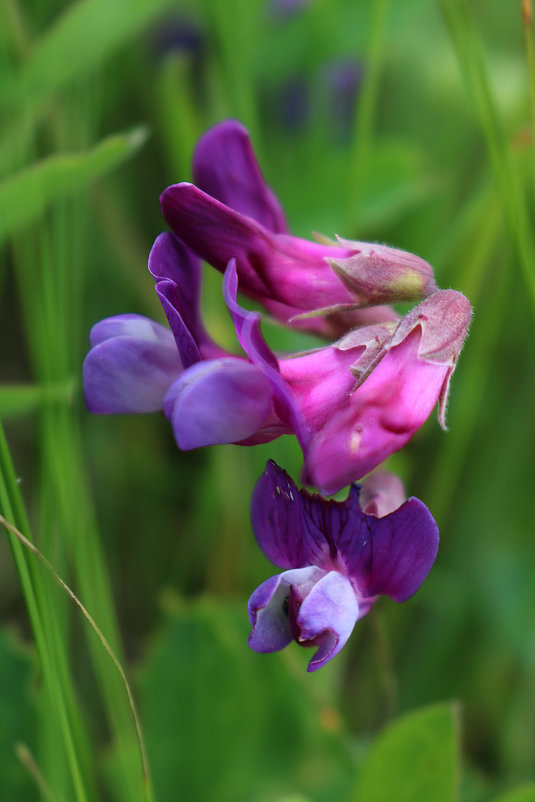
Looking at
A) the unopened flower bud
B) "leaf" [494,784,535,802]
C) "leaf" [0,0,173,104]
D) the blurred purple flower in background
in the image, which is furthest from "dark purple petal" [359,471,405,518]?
the blurred purple flower in background

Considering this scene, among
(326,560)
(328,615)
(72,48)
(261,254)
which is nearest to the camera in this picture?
(328,615)

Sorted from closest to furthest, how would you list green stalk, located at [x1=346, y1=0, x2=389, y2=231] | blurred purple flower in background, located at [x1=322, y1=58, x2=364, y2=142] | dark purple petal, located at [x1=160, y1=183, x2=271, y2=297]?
dark purple petal, located at [x1=160, y1=183, x2=271, y2=297], green stalk, located at [x1=346, y1=0, x2=389, y2=231], blurred purple flower in background, located at [x1=322, y1=58, x2=364, y2=142]

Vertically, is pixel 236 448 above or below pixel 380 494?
below

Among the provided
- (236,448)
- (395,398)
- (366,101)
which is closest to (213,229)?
(395,398)

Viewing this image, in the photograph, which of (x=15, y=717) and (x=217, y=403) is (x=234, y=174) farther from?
(x=15, y=717)

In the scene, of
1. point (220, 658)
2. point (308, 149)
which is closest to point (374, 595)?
point (220, 658)

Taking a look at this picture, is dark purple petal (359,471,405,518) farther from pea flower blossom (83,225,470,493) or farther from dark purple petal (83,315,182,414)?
dark purple petal (83,315,182,414)
